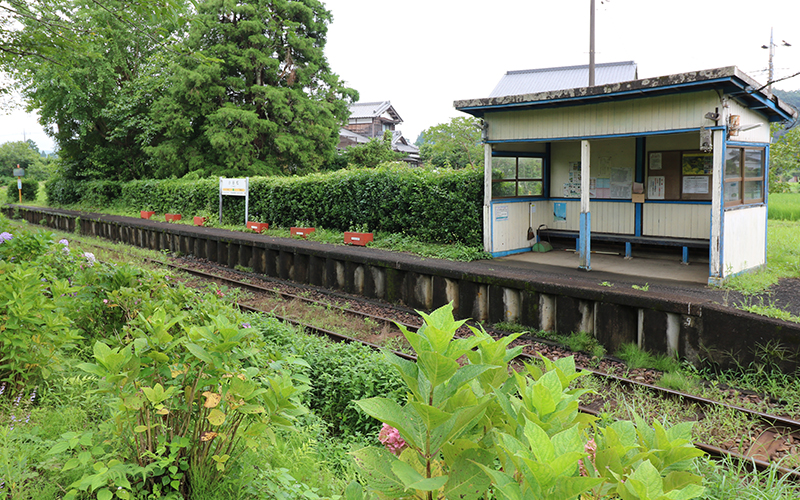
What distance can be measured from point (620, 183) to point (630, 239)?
1376 millimetres

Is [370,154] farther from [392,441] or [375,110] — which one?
[392,441]

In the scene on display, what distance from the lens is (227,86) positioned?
28047mm

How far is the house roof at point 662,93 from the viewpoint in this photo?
893 cm

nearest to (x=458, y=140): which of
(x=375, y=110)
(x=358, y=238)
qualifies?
(x=358, y=238)

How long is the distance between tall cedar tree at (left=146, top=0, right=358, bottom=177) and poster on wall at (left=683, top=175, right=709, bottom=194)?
759 inches

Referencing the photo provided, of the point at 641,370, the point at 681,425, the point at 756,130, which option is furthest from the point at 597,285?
the point at 681,425

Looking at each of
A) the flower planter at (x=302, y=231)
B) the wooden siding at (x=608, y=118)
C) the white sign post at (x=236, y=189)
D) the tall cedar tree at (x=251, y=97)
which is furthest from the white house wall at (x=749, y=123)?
the tall cedar tree at (x=251, y=97)

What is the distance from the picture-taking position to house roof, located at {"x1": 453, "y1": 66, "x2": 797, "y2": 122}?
8930mm

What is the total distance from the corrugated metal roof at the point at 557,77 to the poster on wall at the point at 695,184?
25.4 m

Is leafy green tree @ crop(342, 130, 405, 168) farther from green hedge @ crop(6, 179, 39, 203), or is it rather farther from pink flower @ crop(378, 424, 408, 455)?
pink flower @ crop(378, 424, 408, 455)

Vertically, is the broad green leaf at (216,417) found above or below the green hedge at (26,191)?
below

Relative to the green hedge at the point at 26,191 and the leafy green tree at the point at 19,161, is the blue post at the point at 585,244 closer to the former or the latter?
the green hedge at the point at 26,191

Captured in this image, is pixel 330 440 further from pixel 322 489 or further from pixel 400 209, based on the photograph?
pixel 400 209

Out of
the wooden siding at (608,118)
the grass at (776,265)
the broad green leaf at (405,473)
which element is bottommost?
the grass at (776,265)
